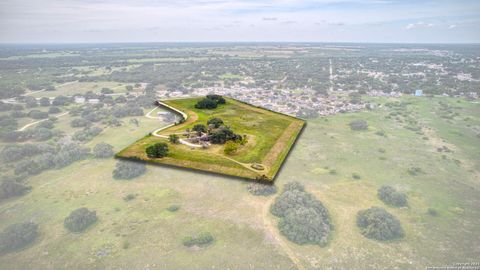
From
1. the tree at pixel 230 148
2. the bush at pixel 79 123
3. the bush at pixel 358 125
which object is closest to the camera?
the tree at pixel 230 148

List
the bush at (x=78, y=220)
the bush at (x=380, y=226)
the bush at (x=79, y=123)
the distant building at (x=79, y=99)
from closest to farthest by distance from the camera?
the bush at (x=380, y=226), the bush at (x=78, y=220), the bush at (x=79, y=123), the distant building at (x=79, y=99)

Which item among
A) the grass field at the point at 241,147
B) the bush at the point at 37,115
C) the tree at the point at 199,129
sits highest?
the tree at the point at 199,129

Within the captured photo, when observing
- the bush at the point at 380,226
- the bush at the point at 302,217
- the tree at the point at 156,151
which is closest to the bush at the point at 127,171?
the tree at the point at 156,151

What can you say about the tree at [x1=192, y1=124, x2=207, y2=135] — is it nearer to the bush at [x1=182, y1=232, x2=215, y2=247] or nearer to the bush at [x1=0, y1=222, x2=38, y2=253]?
the bush at [x1=182, y1=232, x2=215, y2=247]

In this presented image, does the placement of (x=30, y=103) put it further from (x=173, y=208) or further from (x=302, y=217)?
(x=302, y=217)

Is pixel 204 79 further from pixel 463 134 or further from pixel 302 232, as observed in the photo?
pixel 302 232

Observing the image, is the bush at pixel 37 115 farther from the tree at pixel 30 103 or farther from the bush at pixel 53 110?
the tree at pixel 30 103

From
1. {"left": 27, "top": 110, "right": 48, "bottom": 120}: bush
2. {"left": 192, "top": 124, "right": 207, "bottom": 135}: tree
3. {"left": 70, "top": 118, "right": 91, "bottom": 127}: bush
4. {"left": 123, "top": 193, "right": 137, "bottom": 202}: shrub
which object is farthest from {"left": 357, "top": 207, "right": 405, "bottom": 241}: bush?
{"left": 27, "top": 110, "right": 48, "bottom": 120}: bush
